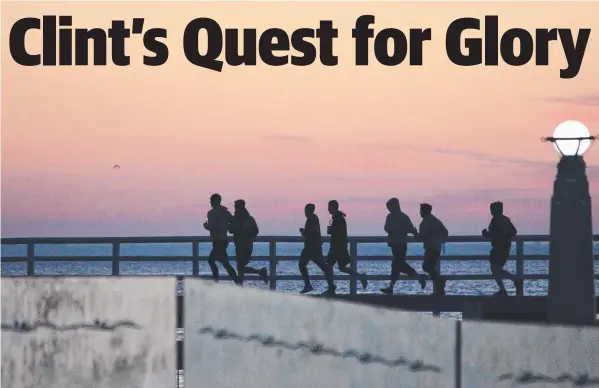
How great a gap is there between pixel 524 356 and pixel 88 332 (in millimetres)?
1239

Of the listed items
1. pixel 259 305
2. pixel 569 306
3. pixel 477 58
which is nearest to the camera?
pixel 259 305

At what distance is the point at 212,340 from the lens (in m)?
3.60

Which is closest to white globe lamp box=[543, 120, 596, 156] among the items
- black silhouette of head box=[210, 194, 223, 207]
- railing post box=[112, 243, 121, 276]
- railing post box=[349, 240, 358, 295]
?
black silhouette of head box=[210, 194, 223, 207]

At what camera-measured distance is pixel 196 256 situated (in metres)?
19.5

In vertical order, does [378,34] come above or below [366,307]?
above

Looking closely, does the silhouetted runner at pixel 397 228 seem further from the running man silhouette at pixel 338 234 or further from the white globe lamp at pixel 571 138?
the white globe lamp at pixel 571 138

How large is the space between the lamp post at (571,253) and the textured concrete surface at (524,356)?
13.8 ft

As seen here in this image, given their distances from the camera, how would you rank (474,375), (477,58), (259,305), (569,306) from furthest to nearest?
(477,58) → (569,306) → (259,305) → (474,375)

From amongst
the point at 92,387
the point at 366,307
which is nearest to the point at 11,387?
the point at 92,387

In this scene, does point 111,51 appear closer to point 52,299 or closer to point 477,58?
point 477,58

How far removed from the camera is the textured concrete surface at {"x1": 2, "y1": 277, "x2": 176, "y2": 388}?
140 inches

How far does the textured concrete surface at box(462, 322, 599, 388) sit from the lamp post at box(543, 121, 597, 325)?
13.8ft

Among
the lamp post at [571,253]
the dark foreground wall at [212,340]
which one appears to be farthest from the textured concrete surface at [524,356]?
the lamp post at [571,253]

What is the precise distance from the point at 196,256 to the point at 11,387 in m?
15.9
